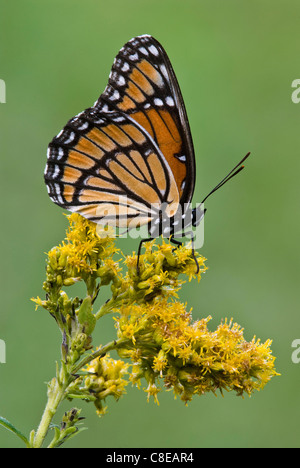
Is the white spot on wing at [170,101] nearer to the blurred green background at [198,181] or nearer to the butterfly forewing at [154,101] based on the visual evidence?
the butterfly forewing at [154,101]

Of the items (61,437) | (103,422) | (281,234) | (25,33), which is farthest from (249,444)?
(25,33)

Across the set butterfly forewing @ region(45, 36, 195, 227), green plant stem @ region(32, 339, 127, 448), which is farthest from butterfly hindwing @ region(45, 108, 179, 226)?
green plant stem @ region(32, 339, 127, 448)

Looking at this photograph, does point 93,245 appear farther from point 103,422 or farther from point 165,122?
point 103,422

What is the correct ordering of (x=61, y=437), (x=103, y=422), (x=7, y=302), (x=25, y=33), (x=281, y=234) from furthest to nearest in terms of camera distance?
(x=25, y=33), (x=281, y=234), (x=7, y=302), (x=103, y=422), (x=61, y=437)

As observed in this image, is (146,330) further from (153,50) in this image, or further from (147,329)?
(153,50)

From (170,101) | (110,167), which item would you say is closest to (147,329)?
(110,167)

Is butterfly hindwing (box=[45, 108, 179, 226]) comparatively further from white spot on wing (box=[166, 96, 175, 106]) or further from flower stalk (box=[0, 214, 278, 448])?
flower stalk (box=[0, 214, 278, 448])
